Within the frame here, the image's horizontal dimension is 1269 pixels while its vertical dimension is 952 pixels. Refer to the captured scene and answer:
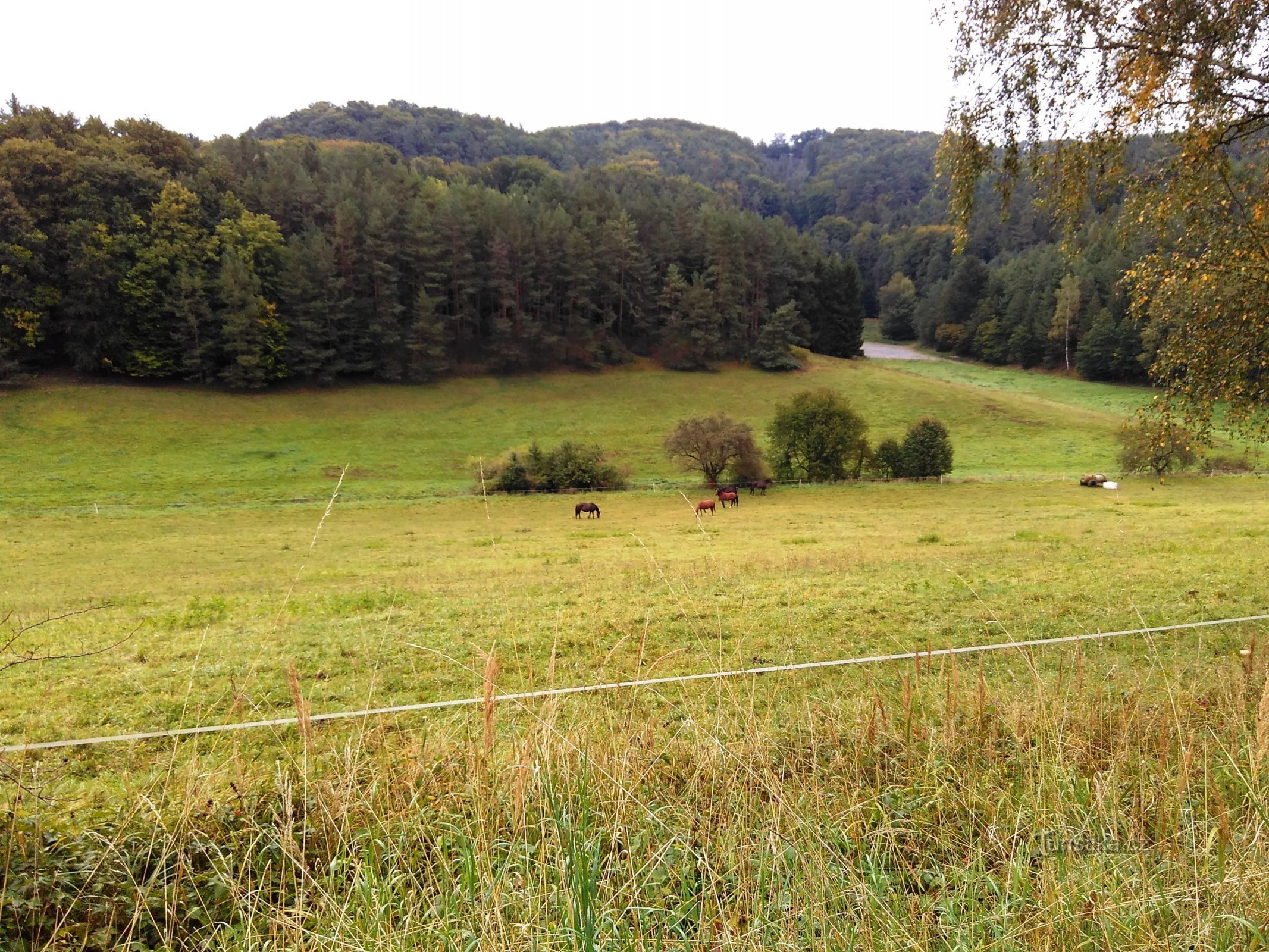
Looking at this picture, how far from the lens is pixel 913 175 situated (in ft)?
623

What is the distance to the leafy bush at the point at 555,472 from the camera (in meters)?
42.0

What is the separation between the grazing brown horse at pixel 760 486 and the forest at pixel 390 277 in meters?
26.0

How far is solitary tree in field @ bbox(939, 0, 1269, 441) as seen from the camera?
24.9 feet

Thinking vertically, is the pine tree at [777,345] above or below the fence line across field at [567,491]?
above

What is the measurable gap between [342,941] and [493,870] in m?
0.66

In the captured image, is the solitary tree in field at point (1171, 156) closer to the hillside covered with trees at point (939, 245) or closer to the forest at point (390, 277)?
the hillside covered with trees at point (939, 245)

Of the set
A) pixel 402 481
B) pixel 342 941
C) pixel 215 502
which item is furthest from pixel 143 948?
pixel 402 481

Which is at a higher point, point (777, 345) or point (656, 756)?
point (777, 345)

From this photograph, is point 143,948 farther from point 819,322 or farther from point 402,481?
point 819,322

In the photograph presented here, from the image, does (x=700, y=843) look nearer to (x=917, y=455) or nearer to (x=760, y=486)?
(x=760, y=486)

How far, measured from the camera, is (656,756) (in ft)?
12.4

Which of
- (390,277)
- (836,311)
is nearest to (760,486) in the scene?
(390,277)

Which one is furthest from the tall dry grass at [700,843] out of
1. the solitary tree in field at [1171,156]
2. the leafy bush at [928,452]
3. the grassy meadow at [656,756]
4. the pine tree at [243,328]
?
the pine tree at [243,328]

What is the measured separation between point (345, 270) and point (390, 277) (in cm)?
455
